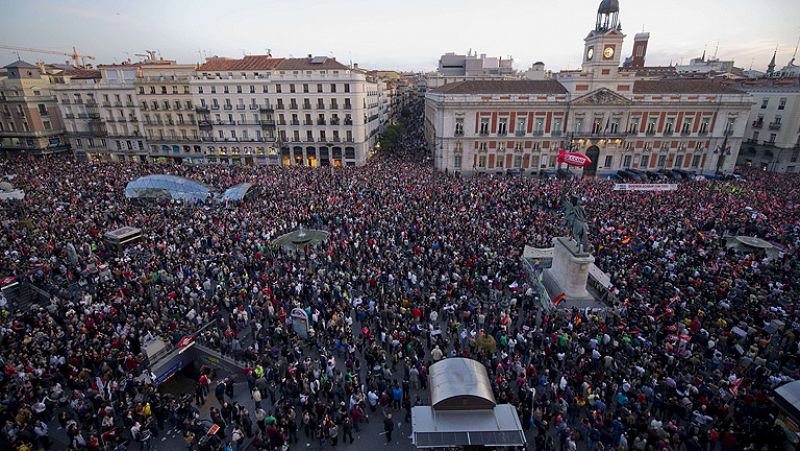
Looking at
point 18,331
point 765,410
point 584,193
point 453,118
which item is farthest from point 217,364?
point 453,118

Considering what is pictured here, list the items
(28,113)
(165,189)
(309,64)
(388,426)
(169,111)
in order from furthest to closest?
(28,113)
(169,111)
(309,64)
(165,189)
(388,426)

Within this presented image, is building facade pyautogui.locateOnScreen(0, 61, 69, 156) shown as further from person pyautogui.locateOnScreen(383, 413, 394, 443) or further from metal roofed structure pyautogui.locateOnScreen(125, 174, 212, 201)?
person pyautogui.locateOnScreen(383, 413, 394, 443)

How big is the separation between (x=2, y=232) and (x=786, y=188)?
6052 centimetres

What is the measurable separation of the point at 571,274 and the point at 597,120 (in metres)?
36.6

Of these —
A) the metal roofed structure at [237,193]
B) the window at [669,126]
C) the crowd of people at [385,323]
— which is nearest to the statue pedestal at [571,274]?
the crowd of people at [385,323]

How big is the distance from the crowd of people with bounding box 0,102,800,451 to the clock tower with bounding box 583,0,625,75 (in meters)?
23.2

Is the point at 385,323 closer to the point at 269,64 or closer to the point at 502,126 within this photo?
the point at 502,126

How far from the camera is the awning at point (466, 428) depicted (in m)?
10.2

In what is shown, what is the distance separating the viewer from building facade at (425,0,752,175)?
151ft

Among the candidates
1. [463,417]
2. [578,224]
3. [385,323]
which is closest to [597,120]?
[578,224]

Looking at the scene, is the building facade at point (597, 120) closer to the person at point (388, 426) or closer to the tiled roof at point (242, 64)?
the tiled roof at point (242, 64)

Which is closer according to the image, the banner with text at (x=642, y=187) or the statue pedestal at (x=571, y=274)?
the statue pedestal at (x=571, y=274)

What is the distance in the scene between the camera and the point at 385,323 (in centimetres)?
1638

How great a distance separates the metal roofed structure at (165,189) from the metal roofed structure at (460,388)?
27505 mm
